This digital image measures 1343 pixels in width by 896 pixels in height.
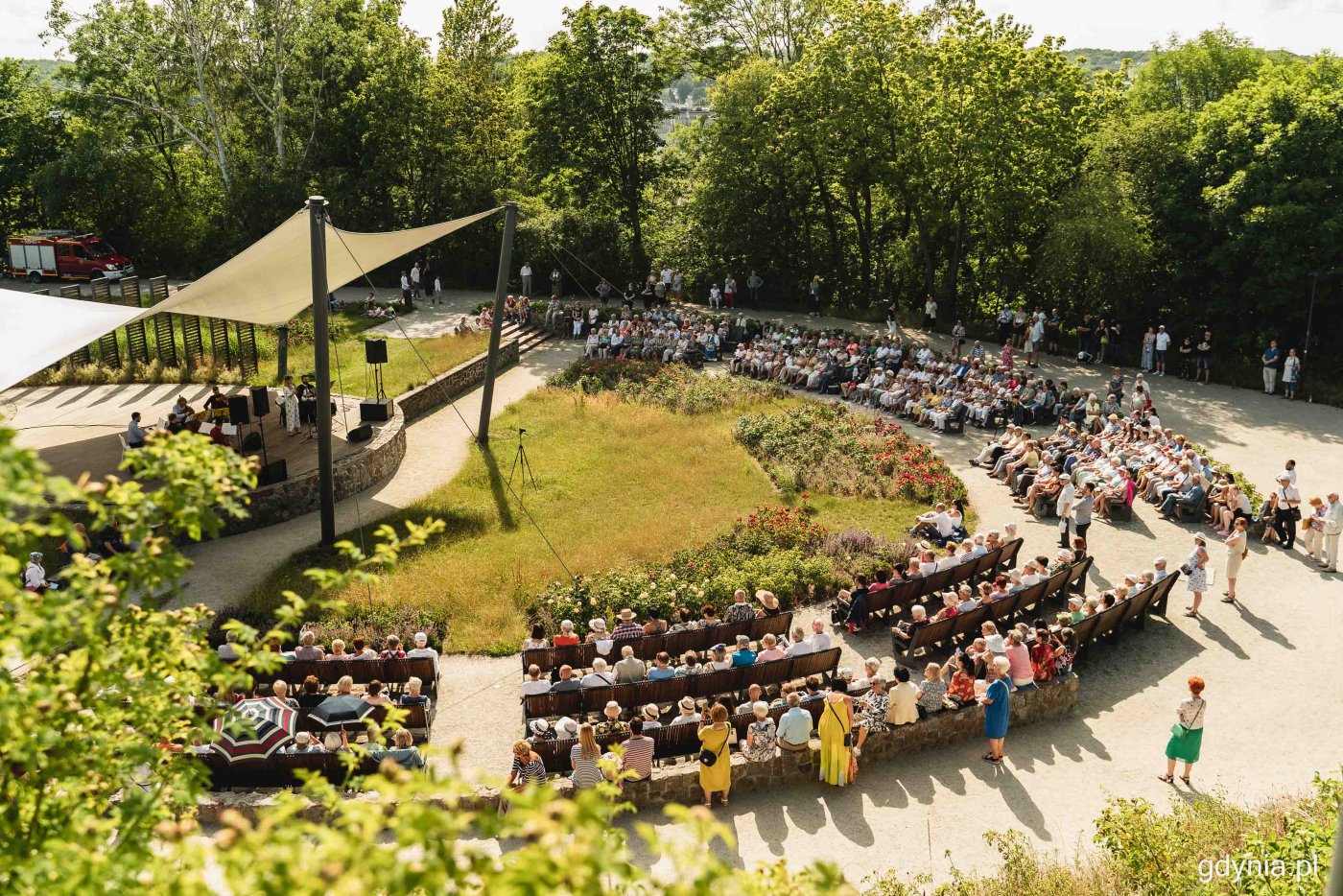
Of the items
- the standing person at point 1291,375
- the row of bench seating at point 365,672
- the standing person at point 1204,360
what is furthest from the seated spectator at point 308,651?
the standing person at point 1291,375

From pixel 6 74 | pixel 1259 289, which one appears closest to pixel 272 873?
pixel 1259 289

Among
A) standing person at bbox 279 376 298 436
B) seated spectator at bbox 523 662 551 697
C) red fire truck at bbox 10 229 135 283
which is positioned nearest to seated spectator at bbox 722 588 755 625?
seated spectator at bbox 523 662 551 697

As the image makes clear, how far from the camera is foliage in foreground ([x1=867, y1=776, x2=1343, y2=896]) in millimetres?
8312

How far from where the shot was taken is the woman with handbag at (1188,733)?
432 inches

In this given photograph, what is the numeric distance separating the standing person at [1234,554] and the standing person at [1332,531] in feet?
6.02

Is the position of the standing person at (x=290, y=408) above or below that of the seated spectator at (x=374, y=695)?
above

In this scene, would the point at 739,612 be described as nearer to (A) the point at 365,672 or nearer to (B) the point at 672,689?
(B) the point at 672,689

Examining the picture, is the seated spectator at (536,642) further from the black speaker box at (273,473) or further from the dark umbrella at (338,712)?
the black speaker box at (273,473)

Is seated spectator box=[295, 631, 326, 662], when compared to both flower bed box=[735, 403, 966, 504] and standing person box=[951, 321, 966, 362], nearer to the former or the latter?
flower bed box=[735, 403, 966, 504]

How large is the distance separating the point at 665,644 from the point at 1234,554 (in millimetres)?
8541

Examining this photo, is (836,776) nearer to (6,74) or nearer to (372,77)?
(372,77)

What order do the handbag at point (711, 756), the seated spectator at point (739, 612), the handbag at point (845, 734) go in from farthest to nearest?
the seated spectator at point (739, 612) < the handbag at point (845, 734) < the handbag at point (711, 756)

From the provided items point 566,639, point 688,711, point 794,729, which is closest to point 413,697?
point 566,639

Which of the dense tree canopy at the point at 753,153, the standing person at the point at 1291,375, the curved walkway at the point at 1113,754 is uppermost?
the dense tree canopy at the point at 753,153
